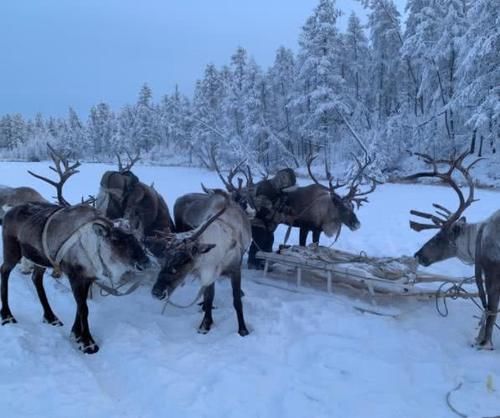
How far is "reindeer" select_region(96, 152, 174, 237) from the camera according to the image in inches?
259

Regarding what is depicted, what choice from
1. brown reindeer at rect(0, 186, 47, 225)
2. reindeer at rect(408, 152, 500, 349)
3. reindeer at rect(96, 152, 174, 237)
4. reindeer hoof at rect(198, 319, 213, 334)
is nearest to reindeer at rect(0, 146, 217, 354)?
reindeer hoof at rect(198, 319, 213, 334)

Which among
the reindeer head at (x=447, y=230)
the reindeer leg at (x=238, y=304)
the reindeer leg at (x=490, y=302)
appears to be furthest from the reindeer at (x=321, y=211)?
the reindeer leg at (x=490, y=302)

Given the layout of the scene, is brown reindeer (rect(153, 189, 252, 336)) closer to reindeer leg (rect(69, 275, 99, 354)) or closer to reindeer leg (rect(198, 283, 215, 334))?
reindeer leg (rect(198, 283, 215, 334))

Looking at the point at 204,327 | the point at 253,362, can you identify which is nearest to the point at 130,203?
the point at 204,327

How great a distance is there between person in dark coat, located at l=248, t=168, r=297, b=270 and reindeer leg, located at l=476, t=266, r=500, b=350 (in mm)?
3761

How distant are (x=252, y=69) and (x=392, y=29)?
12.0 meters

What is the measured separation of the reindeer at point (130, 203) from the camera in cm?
659

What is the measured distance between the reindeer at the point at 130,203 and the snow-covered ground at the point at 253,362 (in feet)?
3.90

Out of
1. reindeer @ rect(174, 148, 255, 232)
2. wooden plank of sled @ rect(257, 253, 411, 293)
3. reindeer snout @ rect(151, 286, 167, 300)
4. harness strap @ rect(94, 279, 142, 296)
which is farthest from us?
reindeer @ rect(174, 148, 255, 232)

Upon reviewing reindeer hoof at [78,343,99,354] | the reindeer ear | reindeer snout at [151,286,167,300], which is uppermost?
the reindeer ear

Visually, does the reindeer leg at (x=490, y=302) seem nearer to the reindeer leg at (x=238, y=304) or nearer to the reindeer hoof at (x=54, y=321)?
the reindeer leg at (x=238, y=304)

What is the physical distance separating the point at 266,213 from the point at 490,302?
13.1ft

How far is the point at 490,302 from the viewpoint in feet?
14.4

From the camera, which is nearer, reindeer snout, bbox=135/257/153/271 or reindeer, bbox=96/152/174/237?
reindeer snout, bbox=135/257/153/271
